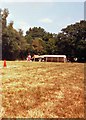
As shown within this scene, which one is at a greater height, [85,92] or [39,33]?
[39,33]

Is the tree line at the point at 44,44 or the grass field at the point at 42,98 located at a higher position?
the tree line at the point at 44,44

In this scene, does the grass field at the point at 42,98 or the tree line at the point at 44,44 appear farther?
the tree line at the point at 44,44

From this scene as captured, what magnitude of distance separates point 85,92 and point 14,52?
58610mm

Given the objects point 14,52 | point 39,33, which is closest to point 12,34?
point 14,52

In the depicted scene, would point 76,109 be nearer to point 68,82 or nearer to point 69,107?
point 69,107

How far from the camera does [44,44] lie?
300ft

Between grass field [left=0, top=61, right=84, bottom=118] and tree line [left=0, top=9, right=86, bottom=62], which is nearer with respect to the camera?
grass field [left=0, top=61, right=84, bottom=118]

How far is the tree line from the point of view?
221ft

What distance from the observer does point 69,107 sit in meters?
9.70

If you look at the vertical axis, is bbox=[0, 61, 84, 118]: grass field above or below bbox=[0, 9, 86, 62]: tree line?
below

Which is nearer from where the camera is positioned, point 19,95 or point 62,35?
point 19,95

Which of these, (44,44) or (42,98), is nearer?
(42,98)

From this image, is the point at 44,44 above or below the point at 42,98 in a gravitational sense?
above

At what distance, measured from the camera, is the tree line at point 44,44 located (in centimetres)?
6744
